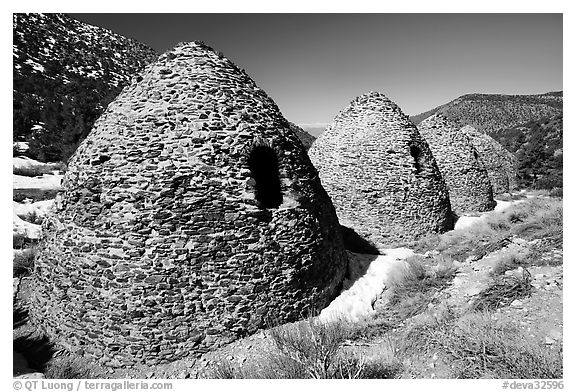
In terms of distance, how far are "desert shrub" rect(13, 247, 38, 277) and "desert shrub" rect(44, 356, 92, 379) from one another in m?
4.31

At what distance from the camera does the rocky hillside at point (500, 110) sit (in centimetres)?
6512

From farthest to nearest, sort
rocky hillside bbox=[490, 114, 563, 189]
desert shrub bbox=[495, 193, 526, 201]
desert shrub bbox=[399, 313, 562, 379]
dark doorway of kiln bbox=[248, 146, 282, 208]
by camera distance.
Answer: rocky hillside bbox=[490, 114, 563, 189] → desert shrub bbox=[495, 193, 526, 201] → dark doorway of kiln bbox=[248, 146, 282, 208] → desert shrub bbox=[399, 313, 562, 379]

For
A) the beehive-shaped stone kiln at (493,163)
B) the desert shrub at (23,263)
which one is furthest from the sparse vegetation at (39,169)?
the beehive-shaped stone kiln at (493,163)

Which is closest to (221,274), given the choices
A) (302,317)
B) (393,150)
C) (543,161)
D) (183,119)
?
(302,317)

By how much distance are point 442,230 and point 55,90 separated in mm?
29768

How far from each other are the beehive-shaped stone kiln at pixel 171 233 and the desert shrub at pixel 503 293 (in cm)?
314

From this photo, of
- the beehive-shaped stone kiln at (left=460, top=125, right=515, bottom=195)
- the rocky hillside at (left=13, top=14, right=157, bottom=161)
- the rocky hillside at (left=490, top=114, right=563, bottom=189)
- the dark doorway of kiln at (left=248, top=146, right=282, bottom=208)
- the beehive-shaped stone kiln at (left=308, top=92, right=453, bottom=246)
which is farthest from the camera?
the rocky hillside at (left=490, top=114, right=563, bottom=189)

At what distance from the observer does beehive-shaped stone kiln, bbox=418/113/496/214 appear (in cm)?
1390

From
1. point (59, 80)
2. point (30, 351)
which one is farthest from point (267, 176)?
point (59, 80)

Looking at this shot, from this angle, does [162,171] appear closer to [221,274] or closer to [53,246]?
[221,274]

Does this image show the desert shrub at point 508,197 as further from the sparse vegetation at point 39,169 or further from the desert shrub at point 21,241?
the sparse vegetation at point 39,169

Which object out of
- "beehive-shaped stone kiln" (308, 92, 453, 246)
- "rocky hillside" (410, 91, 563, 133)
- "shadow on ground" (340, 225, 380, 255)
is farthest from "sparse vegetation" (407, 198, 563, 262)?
"rocky hillside" (410, 91, 563, 133)

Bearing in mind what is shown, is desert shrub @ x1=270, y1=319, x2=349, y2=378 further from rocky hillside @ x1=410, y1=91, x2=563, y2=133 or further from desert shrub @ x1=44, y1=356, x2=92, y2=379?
rocky hillside @ x1=410, y1=91, x2=563, y2=133

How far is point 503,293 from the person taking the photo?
17.5 feet
